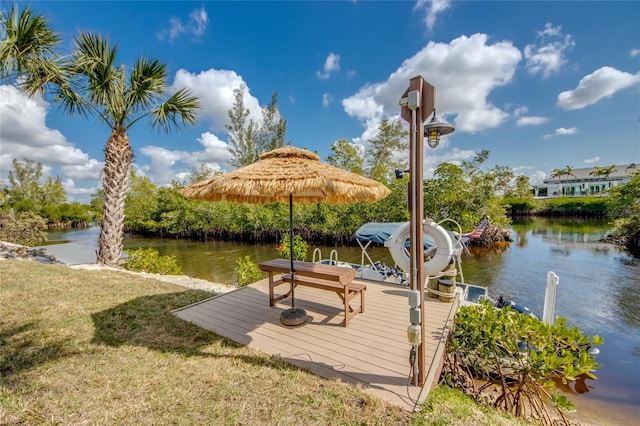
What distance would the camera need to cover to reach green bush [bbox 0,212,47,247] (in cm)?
1241

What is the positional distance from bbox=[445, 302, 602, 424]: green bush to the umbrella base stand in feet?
5.96

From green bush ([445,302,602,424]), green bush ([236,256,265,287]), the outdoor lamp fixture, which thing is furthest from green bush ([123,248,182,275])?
the outdoor lamp fixture

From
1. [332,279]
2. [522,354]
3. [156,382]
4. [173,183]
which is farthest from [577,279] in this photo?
[173,183]

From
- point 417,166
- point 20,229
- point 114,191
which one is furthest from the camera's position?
point 20,229

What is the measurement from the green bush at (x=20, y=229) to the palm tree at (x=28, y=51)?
11061mm

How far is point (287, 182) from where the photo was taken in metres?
2.62

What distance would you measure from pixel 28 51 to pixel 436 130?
27.5ft

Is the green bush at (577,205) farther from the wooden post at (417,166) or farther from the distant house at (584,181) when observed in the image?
the wooden post at (417,166)

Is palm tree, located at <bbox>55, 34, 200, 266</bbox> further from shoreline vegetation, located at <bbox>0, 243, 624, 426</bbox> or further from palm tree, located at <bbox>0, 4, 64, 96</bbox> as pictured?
shoreline vegetation, located at <bbox>0, 243, 624, 426</bbox>

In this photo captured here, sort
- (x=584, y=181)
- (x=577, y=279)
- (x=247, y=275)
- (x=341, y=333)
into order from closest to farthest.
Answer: (x=341, y=333) → (x=247, y=275) → (x=577, y=279) → (x=584, y=181)

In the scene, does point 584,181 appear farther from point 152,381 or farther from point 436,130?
point 152,381

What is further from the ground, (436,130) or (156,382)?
(436,130)

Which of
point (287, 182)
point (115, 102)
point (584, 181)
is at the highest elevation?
point (584, 181)

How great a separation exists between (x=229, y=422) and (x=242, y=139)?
87.5 feet
